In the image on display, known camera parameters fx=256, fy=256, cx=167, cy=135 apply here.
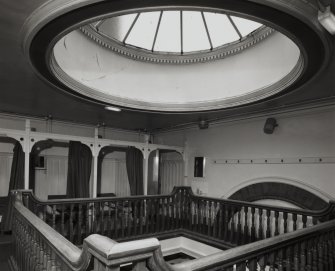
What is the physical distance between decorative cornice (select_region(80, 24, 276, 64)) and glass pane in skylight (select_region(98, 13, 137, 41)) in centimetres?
8

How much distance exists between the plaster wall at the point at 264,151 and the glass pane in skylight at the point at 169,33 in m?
2.50

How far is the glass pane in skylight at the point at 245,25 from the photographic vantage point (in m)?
3.78

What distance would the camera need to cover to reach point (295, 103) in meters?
4.66

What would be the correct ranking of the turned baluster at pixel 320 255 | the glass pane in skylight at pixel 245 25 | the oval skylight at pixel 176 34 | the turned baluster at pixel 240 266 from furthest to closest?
the oval skylight at pixel 176 34 → the glass pane in skylight at pixel 245 25 → the turned baluster at pixel 320 255 → the turned baluster at pixel 240 266

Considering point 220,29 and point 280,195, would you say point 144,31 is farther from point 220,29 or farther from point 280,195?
point 280,195

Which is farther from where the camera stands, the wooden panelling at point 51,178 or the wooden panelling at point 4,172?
the wooden panelling at point 51,178

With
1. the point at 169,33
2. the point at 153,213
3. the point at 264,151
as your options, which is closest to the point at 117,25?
the point at 169,33

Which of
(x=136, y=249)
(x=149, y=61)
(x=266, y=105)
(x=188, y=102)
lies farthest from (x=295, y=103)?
(x=136, y=249)

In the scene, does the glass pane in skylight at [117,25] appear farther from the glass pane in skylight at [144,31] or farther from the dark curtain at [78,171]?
the dark curtain at [78,171]

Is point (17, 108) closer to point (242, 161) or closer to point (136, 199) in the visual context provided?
point (136, 199)

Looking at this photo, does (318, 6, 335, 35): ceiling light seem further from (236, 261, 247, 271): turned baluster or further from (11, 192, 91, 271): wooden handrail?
(11, 192, 91, 271): wooden handrail

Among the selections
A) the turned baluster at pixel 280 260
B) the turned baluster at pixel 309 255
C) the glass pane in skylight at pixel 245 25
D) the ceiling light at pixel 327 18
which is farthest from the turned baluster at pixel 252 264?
the glass pane in skylight at pixel 245 25

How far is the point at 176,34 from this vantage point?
4.39m

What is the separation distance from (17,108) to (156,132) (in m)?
4.12
